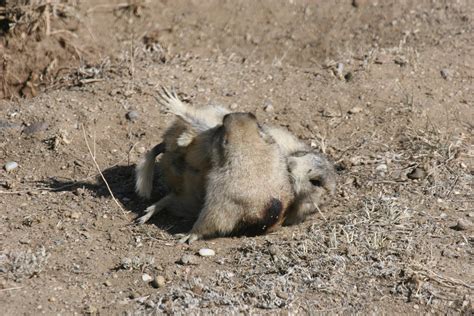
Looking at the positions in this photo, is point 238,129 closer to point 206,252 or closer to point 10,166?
→ point 206,252

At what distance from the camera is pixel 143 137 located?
20.6 ft

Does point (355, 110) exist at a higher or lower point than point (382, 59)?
lower

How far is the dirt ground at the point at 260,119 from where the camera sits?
4.36 meters

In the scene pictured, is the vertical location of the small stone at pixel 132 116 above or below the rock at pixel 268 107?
below

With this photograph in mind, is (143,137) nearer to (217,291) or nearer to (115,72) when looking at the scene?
(115,72)

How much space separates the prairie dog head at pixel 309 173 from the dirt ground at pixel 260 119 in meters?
0.20

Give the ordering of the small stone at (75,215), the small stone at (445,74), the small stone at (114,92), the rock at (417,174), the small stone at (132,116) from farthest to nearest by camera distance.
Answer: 1. the small stone at (445,74)
2. the small stone at (114,92)
3. the small stone at (132,116)
4. the rock at (417,174)
5. the small stone at (75,215)

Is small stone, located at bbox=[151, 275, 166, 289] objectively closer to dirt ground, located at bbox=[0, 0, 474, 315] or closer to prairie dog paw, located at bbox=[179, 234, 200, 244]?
dirt ground, located at bbox=[0, 0, 474, 315]

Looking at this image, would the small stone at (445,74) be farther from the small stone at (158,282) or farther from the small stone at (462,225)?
the small stone at (158,282)

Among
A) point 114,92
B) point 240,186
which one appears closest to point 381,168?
point 240,186

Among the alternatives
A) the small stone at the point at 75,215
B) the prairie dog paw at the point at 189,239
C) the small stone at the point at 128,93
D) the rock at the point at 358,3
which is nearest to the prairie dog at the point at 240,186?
the prairie dog paw at the point at 189,239

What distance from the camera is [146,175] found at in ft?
18.2

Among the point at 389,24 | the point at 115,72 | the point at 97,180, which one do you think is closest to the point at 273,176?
the point at 97,180

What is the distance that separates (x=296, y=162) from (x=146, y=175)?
1.15m
